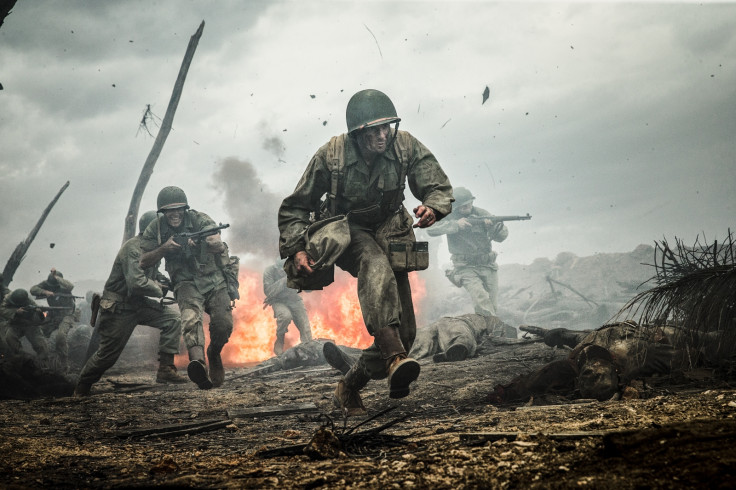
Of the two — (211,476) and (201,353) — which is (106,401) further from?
(211,476)

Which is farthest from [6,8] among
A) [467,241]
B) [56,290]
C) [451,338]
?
[56,290]

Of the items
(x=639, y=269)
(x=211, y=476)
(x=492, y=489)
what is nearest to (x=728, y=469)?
(x=492, y=489)

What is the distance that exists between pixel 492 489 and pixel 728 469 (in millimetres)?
540

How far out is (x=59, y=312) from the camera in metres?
12.8

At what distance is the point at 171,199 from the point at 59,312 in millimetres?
7497

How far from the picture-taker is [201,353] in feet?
21.4

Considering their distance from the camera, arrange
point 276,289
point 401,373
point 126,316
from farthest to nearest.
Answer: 1. point 276,289
2. point 126,316
3. point 401,373

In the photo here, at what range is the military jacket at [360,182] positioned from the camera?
3734 millimetres

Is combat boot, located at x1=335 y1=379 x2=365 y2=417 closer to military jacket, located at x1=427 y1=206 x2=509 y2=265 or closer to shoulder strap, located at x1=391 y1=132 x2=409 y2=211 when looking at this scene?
shoulder strap, located at x1=391 y1=132 x2=409 y2=211

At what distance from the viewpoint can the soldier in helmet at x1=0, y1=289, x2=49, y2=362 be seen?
11.2 meters

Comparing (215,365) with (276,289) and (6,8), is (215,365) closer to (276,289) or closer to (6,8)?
(6,8)

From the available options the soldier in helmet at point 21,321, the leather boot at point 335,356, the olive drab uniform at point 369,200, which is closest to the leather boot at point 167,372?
the leather boot at point 335,356

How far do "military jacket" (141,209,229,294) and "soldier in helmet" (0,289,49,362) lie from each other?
19.6ft

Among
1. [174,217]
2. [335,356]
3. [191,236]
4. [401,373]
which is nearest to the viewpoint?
[401,373]
